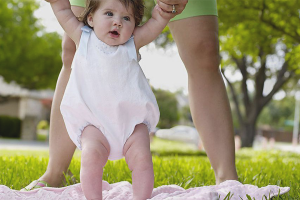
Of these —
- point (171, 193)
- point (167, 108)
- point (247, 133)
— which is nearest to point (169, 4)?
point (171, 193)

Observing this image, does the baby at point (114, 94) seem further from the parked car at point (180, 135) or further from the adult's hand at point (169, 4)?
the parked car at point (180, 135)

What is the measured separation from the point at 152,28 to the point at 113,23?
18 centimetres

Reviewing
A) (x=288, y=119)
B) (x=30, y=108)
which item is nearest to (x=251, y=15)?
(x=30, y=108)

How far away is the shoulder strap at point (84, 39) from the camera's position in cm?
188

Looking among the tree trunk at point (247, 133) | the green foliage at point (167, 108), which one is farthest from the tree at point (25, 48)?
the green foliage at point (167, 108)

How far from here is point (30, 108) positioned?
2647cm

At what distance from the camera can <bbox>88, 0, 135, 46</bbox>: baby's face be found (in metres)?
1.86

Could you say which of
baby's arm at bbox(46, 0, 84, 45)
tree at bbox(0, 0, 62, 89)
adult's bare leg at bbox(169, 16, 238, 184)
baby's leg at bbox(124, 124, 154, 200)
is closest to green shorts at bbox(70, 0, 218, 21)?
adult's bare leg at bbox(169, 16, 238, 184)

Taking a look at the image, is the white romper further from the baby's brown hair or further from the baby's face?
the baby's brown hair

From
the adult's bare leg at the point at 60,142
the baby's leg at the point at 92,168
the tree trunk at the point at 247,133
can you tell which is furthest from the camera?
the tree trunk at the point at 247,133

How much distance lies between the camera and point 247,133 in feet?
50.1

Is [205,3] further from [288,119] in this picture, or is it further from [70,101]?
[288,119]

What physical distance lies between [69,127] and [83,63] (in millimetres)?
294

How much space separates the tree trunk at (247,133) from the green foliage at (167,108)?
23.9m
